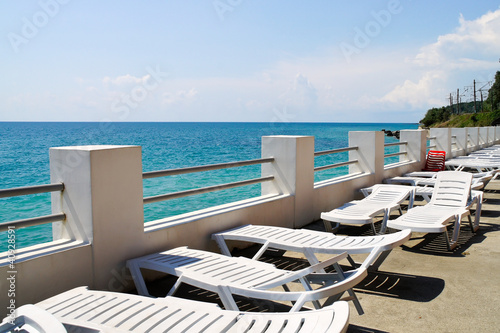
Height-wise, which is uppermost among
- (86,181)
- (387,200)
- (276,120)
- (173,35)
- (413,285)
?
(173,35)

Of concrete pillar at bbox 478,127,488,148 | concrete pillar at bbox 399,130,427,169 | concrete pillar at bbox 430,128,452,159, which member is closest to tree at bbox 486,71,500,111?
concrete pillar at bbox 478,127,488,148

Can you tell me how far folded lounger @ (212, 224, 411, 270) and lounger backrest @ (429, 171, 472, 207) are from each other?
2.40m

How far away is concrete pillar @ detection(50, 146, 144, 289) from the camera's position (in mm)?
3842

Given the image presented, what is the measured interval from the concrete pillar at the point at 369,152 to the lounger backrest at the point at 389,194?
1.63m

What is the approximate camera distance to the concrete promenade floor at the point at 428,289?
3.35 m

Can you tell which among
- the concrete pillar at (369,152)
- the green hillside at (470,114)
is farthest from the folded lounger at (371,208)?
the green hillside at (470,114)

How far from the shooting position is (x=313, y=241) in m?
4.48

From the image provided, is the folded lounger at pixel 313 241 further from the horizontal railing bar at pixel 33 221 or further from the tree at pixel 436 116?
the tree at pixel 436 116

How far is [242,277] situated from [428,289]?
74.8 inches

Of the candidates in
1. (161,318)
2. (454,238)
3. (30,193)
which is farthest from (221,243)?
(454,238)

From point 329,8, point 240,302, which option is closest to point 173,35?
point 329,8

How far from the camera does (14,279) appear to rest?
3281 millimetres

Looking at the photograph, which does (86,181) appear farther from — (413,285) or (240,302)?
(413,285)

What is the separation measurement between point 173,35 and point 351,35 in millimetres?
4699
